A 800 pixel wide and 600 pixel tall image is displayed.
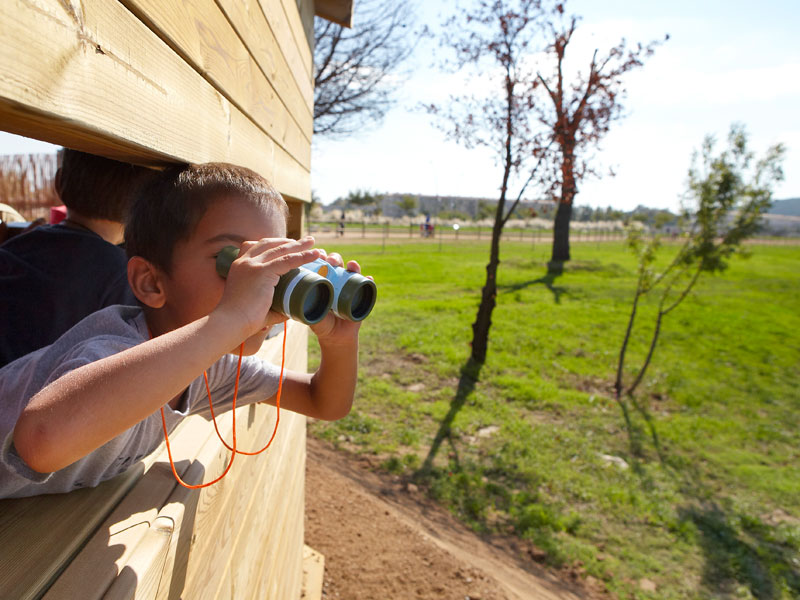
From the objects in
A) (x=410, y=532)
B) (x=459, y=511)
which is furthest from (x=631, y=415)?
(x=410, y=532)

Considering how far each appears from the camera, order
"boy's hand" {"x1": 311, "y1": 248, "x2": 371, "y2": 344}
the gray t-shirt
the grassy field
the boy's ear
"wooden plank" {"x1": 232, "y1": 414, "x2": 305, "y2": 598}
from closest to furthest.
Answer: the gray t-shirt, the boy's ear, "boy's hand" {"x1": 311, "y1": 248, "x2": 371, "y2": 344}, "wooden plank" {"x1": 232, "y1": 414, "x2": 305, "y2": 598}, the grassy field

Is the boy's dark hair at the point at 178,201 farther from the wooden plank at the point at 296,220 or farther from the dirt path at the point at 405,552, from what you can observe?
the dirt path at the point at 405,552

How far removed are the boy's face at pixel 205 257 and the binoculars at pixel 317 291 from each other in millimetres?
52

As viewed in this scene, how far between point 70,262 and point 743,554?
247 inches

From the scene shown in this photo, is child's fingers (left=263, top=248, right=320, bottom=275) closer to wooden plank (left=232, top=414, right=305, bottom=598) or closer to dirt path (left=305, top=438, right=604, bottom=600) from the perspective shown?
wooden plank (left=232, top=414, right=305, bottom=598)

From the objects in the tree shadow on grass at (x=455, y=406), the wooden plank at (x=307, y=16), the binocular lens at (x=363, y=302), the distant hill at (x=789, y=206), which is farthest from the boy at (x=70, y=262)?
the distant hill at (x=789, y=206)

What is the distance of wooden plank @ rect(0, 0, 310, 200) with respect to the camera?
2.32 ft

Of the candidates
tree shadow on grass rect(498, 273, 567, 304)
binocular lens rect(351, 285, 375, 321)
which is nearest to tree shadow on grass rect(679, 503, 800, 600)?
binocular lens rect(351, 285, 375, 321)

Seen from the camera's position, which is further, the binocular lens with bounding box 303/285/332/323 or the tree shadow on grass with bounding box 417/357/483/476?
the tree shadow on grass with bounding box 417/357/483/476

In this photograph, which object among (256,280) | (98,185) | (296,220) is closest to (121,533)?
(256,280)

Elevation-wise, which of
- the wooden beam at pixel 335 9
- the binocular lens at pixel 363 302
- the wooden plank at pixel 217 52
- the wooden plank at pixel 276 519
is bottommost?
the wooden plank at pixel 276 519

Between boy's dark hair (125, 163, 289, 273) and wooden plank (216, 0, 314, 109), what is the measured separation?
51cm

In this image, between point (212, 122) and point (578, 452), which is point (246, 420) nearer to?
point (212, 122)

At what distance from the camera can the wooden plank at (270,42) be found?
175cm
